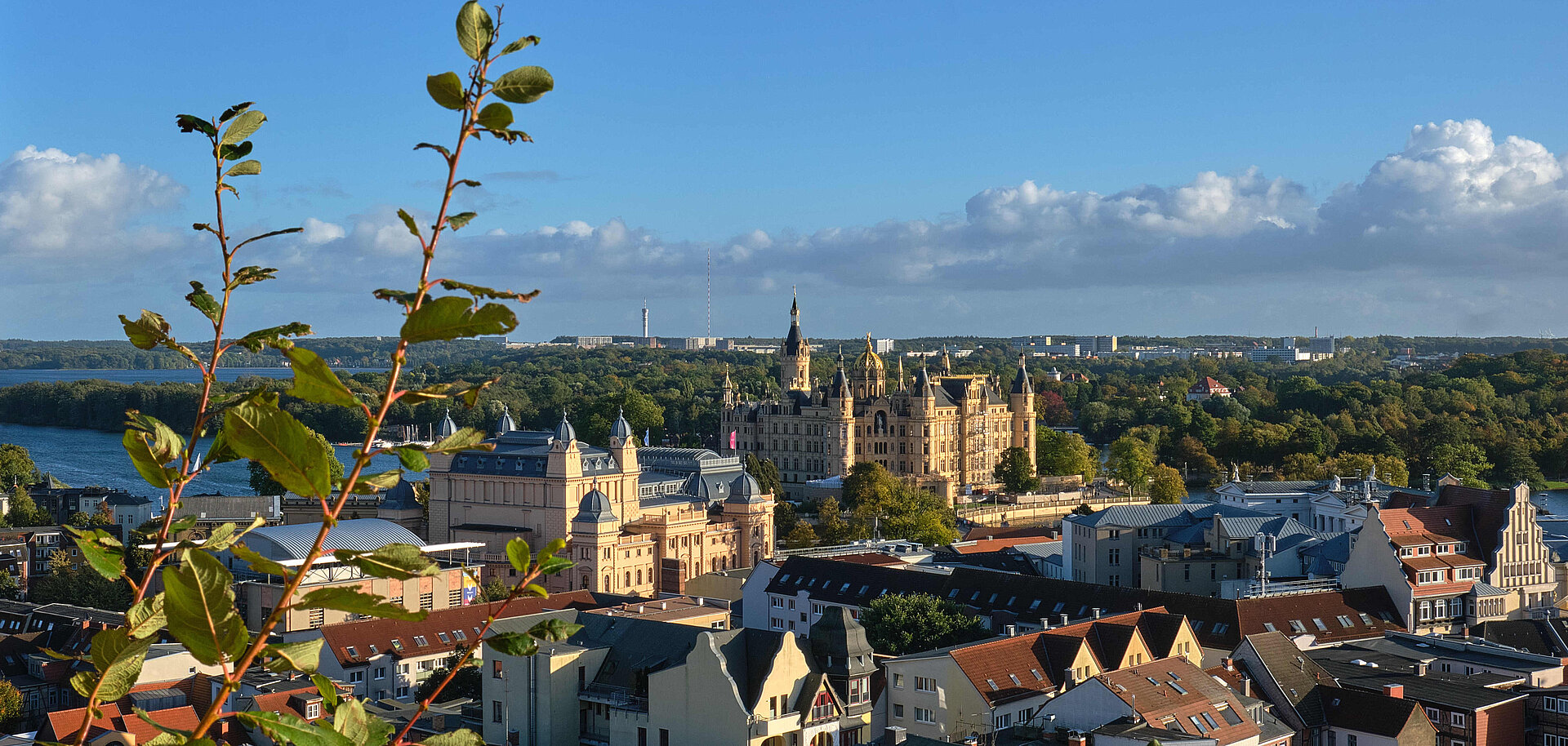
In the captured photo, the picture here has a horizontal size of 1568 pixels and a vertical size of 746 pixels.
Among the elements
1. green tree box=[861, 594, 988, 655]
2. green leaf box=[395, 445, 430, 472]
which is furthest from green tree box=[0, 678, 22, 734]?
green leaf box=[395, 445, 430, 472]

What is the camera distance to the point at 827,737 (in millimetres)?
25938

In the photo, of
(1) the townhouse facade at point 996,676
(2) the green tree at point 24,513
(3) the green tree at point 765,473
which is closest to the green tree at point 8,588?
(2) the green tree at point 24,513

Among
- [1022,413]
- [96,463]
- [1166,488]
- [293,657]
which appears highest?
[293,657]

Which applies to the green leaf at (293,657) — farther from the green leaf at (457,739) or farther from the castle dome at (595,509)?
the castle dome at (595,509)

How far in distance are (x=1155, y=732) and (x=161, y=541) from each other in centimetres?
2241

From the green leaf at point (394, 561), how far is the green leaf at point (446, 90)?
31.8 inches

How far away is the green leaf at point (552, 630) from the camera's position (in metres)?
3.11

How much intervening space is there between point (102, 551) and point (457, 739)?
823mm

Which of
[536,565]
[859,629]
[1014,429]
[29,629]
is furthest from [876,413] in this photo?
[536,565]

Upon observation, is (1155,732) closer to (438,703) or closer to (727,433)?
(438,703)

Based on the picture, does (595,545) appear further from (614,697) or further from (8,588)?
(614,697)

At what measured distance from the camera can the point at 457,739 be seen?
307 cm

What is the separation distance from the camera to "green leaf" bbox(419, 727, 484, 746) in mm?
2975

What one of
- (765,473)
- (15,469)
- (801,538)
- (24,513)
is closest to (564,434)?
(801,538)
